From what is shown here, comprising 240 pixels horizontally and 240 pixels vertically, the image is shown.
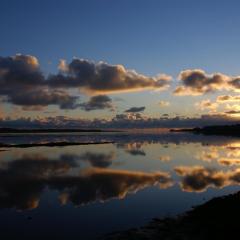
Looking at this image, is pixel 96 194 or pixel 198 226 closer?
pixel 198 226

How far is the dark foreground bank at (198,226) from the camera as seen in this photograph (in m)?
15.7

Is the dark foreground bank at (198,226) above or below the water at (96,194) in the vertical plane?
above

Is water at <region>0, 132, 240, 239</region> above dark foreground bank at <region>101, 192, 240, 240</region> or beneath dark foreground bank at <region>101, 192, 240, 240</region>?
beneath

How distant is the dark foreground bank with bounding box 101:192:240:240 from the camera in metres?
15.7

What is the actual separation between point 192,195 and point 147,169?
1459 cm

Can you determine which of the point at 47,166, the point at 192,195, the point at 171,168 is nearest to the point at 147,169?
the point at 171,168

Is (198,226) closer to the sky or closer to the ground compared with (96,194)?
closer to the sky

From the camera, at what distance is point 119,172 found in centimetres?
3825

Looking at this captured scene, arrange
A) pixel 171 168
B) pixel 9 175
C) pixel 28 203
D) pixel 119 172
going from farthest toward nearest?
pixel 171 168 < pixel 119 172 < pixel 9 175 < pixel 28 203

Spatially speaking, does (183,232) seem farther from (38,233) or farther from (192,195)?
(192,195)

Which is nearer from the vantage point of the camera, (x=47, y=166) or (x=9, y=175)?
(x=9, y=175)

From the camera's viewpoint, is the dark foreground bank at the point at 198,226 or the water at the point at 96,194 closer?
the dark foreground bank at the point at 198,226

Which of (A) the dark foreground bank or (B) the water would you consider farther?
(B) the water

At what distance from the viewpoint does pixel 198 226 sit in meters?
17.2
